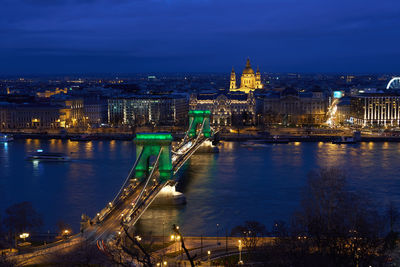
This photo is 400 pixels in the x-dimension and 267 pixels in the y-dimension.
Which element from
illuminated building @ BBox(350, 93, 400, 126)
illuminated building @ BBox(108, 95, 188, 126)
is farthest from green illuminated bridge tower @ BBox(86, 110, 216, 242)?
illuminated building @ BBox(108, 95, 188, 126)

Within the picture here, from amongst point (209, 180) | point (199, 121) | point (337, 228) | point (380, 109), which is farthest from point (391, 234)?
point (380, 109)

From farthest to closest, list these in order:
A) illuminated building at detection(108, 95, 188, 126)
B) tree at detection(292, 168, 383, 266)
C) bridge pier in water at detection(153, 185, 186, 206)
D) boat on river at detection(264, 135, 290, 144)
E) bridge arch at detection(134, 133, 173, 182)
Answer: illuminated building at detection(108, 95, 188, 126) < boat on river at detection(264, 135, 290, 144) < bridge arch at detection(134, 133, 173, 182) < bridge pier in water at detection(153, 185, 186, 206) < tree at detection(292, 168, 383, 266)

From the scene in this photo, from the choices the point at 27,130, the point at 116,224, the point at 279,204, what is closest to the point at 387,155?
the point at 279,204

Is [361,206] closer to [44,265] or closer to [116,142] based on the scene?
[44,265]

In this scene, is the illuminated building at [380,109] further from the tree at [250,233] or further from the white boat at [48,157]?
the tree at [250,233]

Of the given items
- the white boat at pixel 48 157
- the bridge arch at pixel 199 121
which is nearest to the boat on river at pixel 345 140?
the bridge arch at pixel 199 121

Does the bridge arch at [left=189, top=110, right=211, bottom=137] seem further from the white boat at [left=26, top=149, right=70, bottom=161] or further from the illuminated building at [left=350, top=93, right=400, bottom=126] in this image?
the illuminated building at [left=350, top=93, right=400, bottom=126]
